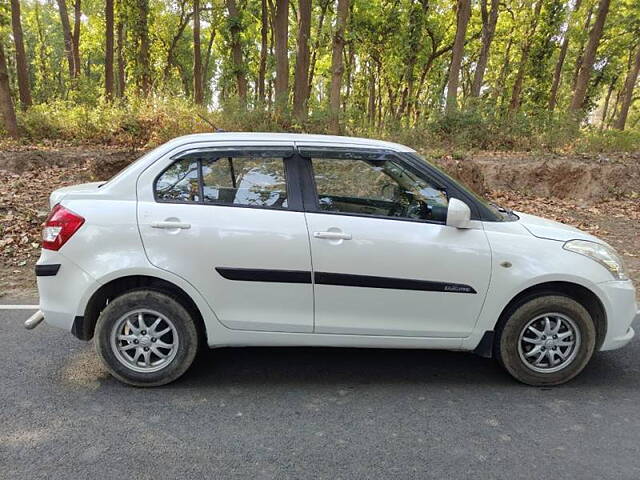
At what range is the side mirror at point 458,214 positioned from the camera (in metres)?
3.25

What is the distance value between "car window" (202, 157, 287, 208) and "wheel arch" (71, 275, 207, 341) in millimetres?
692

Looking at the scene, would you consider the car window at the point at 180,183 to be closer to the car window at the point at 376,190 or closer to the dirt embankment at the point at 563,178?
the car window at the point at 376,190

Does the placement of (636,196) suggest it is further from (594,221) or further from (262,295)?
(262,295)

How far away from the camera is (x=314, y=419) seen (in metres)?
3.05

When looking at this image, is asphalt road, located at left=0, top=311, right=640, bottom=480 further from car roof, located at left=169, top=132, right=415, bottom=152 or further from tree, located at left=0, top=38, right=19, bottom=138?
tree, located at left=0, top=38, right=19, bottom=138

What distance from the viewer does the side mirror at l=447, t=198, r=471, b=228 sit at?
325 centimetres

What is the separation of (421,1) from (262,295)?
22.4m

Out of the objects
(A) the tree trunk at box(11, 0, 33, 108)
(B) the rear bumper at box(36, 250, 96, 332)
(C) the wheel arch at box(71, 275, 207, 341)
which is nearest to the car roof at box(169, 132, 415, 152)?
(C) the wheel arch at box(71, 275, 207, 341)

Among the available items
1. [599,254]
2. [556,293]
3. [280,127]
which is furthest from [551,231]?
[280,127]

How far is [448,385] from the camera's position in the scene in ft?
11.6

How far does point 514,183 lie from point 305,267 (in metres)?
9.31

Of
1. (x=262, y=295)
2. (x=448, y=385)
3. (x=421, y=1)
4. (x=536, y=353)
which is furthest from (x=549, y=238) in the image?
(x=421, y=1)

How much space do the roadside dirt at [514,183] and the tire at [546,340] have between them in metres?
4.22

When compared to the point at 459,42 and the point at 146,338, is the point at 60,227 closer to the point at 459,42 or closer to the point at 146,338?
the point at 146,338
